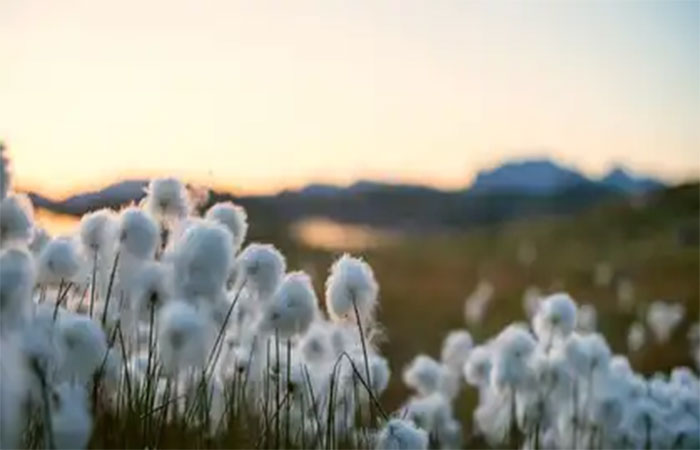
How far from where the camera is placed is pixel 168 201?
4.79m

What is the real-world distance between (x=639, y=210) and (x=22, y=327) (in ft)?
193

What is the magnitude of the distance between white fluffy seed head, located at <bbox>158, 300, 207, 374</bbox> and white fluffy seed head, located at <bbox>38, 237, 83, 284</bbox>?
423 millimetres

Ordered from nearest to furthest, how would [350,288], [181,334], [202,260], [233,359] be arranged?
[181,334] → [202,260] → [350,288] → [233,359]

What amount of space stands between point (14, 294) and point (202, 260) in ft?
3.21

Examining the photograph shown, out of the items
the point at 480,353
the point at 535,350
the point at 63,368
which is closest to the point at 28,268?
the point at 63,368

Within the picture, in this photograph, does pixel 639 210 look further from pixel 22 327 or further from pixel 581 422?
pixel 22 327

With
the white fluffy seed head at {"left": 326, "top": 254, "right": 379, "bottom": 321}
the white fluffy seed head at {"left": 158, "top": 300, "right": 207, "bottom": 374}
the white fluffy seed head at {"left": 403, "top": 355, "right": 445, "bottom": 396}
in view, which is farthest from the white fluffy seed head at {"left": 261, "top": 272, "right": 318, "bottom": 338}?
the white fluffy seed head at {"left": 403, "top": 355, "right": 445, "bottom": 396}

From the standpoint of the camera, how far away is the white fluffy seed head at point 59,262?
14.2 feet

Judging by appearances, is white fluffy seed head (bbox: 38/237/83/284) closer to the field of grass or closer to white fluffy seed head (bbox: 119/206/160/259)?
white fluffy seed head (bbox: 119/206/160/259)

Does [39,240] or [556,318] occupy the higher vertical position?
[39,240]

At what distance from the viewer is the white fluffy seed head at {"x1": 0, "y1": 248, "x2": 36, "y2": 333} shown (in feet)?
10.4

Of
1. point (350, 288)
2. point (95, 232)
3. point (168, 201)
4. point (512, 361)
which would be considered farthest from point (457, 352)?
point (95, 232)

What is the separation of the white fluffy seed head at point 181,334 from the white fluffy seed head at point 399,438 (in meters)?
0.59

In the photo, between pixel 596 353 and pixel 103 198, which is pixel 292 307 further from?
pixel 596 353
